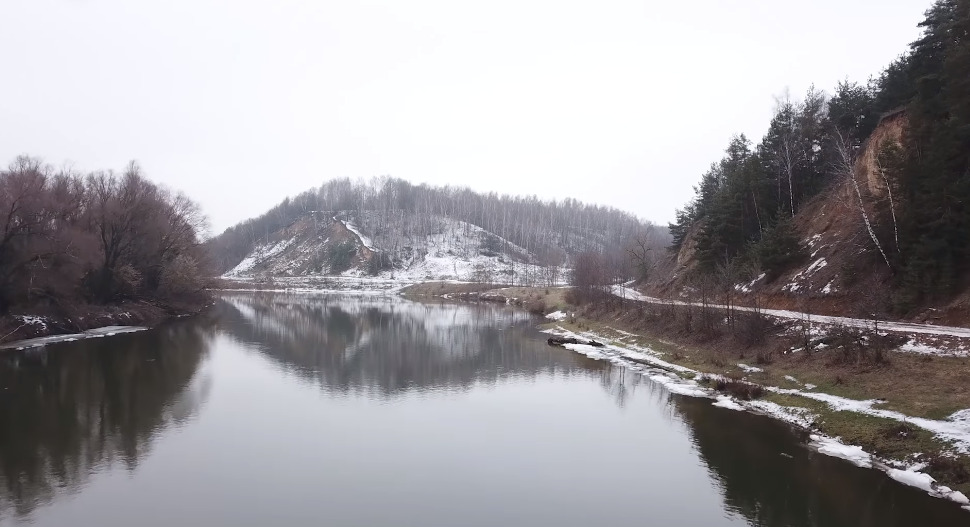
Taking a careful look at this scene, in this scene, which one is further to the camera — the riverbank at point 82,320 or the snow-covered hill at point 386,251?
the snow-covered hill at point 386,251

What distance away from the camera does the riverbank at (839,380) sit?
16.3 metres

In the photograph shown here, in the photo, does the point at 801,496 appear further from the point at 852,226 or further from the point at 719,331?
the point at 852,226

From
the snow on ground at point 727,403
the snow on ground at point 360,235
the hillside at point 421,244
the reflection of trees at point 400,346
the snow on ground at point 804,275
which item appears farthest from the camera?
the snow on ground at point 360,235

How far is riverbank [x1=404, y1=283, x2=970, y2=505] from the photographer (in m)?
16.3

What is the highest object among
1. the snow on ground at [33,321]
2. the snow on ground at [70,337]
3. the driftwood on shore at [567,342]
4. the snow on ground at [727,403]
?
the snow on ground at [33,321]

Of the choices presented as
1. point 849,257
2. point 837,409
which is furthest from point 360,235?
point 837,409

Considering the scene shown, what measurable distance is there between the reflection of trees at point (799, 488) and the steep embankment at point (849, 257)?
9.60m

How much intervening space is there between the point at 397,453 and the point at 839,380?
18093 mm

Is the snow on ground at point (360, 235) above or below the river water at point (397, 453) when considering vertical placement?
above

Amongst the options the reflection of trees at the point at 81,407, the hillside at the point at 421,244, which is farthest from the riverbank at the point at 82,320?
the hillside at the point at 421,244

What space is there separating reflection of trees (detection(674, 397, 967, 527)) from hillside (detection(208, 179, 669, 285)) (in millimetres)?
108907

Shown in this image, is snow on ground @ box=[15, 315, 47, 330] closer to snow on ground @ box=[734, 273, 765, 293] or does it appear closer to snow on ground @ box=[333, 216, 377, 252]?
snow on ground @ box=[734, 273, 765, 293]

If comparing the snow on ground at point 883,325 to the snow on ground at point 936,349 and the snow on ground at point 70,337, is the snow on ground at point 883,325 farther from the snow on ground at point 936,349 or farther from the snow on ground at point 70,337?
the snow on ground at point 70,337

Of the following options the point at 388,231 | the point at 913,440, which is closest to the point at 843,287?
the point at 913,440
